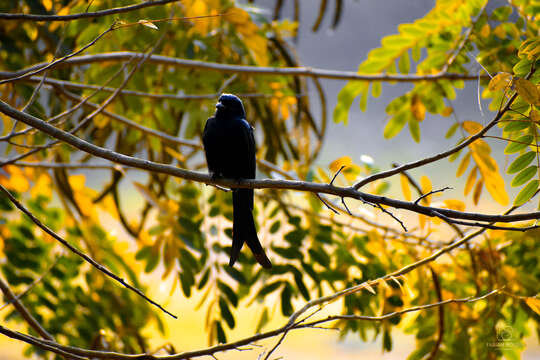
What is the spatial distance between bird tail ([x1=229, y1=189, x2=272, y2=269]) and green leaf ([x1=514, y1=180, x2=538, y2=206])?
97 centimetres

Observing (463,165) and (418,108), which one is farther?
(418,108)

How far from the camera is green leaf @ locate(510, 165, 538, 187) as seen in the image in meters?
1.94

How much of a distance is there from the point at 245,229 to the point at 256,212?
1.29 meters

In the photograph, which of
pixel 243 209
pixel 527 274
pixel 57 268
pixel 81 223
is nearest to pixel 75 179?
pixel 81 223

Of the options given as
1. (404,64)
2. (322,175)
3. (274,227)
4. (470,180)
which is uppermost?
(404,64)

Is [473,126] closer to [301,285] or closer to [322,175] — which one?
[322,175]

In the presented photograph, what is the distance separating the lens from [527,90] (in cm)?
143

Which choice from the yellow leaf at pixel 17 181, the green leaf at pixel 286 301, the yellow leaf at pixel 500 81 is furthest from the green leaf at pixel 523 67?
the yellow leaf at pixel 17 181

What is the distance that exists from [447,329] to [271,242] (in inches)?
45.8

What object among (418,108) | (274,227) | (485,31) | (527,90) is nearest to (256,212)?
(274,227)

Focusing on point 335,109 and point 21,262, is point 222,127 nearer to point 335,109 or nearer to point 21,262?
point 335,109

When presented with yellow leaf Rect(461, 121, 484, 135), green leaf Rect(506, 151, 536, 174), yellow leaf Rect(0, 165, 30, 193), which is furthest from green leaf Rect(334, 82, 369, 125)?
yellow leaf Rect(0, 165, 30, 193)

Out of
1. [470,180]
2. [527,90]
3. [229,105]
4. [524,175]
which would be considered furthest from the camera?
[229,105]

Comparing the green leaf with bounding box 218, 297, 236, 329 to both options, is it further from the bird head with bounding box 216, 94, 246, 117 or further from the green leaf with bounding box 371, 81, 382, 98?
the green leaf with bounding box 371, 81, 382, 98
